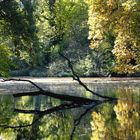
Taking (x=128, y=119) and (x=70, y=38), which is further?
(x=70, y=38)

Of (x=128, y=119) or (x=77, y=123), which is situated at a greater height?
(x=128, y=119)

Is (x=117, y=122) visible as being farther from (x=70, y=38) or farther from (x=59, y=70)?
(x=70, y=38)

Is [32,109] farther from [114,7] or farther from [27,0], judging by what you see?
[27,0]

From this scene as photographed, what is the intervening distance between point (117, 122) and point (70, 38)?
61.6 m

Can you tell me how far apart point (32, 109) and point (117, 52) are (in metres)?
9.46

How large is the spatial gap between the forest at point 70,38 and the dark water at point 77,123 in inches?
267

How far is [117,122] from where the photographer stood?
20844 millimetres

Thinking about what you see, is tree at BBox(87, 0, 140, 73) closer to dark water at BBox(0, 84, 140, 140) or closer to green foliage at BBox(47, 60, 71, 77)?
dark water at BBox(0, 84, 140, 140)

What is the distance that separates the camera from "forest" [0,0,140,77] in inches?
1367

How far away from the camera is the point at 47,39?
3295 inches

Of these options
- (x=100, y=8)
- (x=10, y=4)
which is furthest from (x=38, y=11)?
(x=100, y=8)

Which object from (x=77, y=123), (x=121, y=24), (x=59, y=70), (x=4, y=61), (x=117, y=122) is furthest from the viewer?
(x=59, y=70)

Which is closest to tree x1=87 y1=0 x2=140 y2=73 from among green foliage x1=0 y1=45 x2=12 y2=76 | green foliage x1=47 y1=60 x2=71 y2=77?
green foliage x1=0 y1=45 x2=12 y2=76

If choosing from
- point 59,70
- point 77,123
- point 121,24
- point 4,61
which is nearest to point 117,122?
point 77,123
